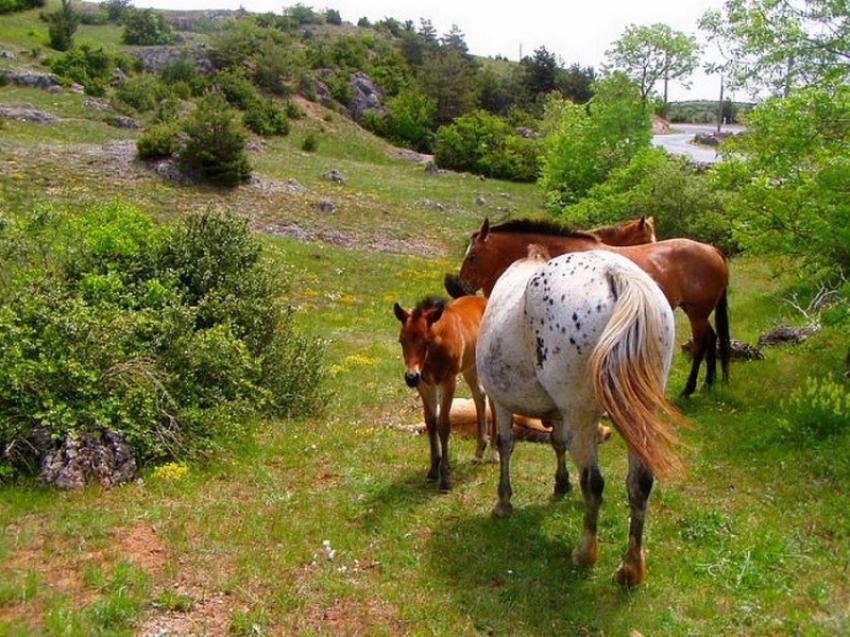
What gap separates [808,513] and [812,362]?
236 inches

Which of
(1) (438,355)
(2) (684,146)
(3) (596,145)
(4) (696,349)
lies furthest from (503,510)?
(2) (684,146)

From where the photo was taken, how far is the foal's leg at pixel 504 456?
6906mm

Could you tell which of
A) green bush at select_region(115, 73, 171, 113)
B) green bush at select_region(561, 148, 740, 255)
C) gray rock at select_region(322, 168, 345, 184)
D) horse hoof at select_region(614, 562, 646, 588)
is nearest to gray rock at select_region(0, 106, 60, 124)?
green bush at select_region(115, 73, 171, 113)

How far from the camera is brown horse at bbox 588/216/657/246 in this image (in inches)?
523

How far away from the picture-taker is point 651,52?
36.2m

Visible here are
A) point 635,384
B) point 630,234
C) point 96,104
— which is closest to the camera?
point 635,384

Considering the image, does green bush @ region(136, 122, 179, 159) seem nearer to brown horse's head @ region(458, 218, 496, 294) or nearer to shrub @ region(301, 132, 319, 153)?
shrub @ region(301, 132, 319, 153)

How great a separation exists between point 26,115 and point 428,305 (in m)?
35.7

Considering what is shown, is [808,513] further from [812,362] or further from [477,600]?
[812,362]

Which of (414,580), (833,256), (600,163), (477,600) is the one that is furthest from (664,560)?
(600,163)

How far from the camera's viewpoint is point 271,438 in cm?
916

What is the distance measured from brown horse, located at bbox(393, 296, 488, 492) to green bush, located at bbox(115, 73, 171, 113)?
4039cm

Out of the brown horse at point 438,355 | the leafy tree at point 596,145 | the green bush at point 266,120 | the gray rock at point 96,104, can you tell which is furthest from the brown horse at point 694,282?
the green bush at point 266,120

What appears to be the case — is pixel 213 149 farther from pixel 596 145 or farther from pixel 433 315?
pixel 433 315
